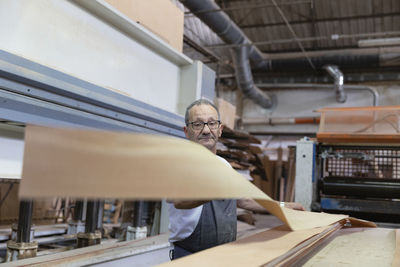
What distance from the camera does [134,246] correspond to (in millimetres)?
2104

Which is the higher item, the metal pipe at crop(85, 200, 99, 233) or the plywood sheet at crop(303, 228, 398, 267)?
the plywood sheet at crop(303, 228, 398, 267)

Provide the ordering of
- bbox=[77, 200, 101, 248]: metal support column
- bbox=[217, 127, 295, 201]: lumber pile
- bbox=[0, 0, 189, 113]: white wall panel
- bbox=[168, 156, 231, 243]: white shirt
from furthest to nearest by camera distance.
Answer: bbox=[217, 127, 295, 201]: lumber pile → bbox=[77, 200, 101, 248]: metal support column → bbox=[0, 0, 189, 113]: white wall panel → bbox=[168, 156, 231, 243]: white shirt

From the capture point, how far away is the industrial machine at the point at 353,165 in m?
2.53

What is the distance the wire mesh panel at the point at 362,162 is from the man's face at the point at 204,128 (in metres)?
1.64

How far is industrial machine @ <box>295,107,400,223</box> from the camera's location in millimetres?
2525

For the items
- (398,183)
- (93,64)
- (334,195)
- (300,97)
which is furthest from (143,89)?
(300,97)

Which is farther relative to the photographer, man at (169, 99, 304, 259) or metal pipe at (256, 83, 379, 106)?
metal pipe at (256, 83, 379, 106)

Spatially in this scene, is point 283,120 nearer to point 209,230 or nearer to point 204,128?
point 204,128

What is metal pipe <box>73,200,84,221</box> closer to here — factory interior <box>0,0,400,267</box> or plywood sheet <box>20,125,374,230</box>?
factory interior <box>0,0,400,267</box>

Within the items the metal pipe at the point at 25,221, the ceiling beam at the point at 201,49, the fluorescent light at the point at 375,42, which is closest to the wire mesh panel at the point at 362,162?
the metal pipe at the point at 25,221

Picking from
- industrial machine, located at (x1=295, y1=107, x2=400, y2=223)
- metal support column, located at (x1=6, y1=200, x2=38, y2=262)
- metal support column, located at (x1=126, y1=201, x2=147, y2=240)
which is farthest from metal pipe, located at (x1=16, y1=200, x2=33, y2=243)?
industrial machine, located at (x1=295, y1=107, x2=400, y2=223)

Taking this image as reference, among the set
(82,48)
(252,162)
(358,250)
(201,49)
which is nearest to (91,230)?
(82,48)

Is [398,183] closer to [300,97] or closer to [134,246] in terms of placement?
[134,246]

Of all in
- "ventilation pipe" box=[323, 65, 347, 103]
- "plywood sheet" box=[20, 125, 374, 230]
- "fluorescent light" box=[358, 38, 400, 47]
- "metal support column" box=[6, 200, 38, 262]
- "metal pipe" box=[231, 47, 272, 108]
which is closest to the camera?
"plywood sheet" box=[20, 125, 374, 230]
